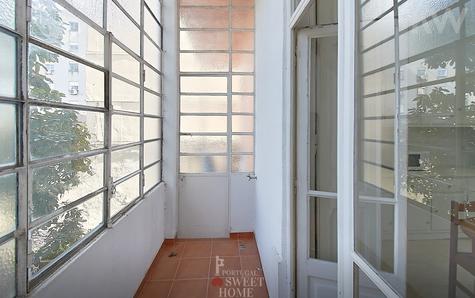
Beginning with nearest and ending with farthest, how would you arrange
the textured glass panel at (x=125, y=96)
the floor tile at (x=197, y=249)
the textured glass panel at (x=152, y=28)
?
1. the textured glass panel at (x=125, y=96)
2. the textured glass panel at (x=152, y=28)
3. the floor tile at (x=197, y=249)

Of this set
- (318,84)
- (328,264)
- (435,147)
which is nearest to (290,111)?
(318,84)

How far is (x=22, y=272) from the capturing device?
1.23m

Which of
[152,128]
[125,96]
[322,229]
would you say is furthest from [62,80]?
[152,128]

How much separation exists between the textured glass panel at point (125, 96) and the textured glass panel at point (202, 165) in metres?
1.53

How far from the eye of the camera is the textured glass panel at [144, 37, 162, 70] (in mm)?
3371

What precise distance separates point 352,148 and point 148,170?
2.80 m

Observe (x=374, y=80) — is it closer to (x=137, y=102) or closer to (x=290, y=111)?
(x=290, y=111)

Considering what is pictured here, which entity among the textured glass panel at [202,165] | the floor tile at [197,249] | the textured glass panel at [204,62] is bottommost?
the floor tile at [197,249]

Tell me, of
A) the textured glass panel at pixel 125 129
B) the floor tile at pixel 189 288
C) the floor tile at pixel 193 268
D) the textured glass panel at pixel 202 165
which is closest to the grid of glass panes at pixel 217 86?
the textured glass panel at pixel 202 165

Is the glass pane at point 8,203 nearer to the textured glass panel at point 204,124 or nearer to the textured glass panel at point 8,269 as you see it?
the textured glass panel at point 8,269

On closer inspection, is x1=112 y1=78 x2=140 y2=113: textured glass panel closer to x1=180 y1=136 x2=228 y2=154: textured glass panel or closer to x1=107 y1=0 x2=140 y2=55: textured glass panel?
x1=107 y1=0 x2=140 y2=55: textured glass panel

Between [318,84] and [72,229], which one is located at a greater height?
[318,84]

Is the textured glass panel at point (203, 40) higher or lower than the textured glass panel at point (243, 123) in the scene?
higher

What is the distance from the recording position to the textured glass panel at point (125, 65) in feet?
7.89
